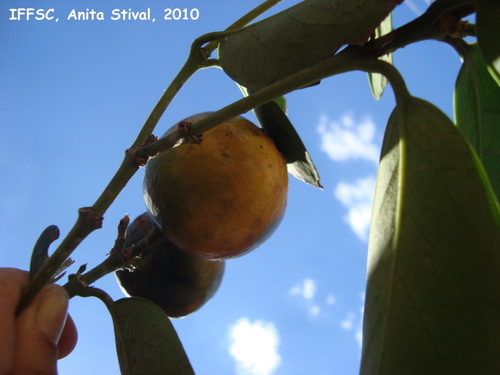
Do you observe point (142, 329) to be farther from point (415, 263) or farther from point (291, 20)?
point (291, 20)

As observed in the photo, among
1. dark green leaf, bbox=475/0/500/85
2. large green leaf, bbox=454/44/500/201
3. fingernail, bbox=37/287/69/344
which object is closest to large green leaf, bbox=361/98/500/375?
dark green leaf, bbox=475/0/500/85

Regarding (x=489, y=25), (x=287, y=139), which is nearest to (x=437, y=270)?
(x=489, y=25)

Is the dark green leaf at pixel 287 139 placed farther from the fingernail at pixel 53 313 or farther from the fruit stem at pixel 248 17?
the fingernail at pixel 53 313

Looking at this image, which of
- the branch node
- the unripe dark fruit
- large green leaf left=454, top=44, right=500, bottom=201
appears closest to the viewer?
the branch node

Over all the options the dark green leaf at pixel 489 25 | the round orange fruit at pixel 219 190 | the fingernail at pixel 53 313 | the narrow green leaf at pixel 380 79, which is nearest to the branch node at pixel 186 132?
the round orange fruit at pixel 219 190

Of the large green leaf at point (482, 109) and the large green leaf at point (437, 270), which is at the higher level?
the large green leaf at point (482, 109)

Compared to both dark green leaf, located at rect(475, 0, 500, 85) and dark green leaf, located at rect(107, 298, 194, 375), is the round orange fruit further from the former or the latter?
dark green leaf, located at rect(475, 0, 500, 85)

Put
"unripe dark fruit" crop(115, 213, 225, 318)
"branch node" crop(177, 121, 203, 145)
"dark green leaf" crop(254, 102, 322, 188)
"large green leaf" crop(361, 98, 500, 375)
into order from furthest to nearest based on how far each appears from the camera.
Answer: "unripe dark fruit" crop(115, 213, 225, 318) → "dark green leaf" crop(254, 102, 322, 188) → "branch node" crop(177, 121, 203, 145) → "large green leaf" crop(361, 98, 500, 375)
